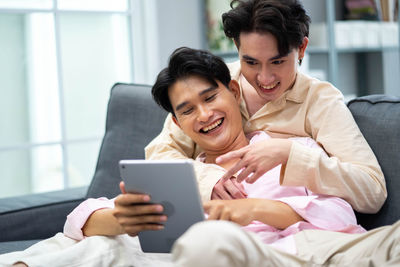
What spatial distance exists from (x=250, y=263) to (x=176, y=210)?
0.30m

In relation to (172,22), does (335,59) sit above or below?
below

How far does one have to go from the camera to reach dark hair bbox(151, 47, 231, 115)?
5.45ft

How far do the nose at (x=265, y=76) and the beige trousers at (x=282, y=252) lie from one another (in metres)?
0.44

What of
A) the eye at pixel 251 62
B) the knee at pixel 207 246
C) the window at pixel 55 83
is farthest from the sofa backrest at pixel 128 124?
the window at pixel 55 83

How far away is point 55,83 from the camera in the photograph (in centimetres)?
311

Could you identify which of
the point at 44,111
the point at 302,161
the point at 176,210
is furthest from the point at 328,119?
the point at 44,111

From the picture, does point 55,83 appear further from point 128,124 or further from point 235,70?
point 235,70

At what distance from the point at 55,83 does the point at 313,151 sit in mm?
1992

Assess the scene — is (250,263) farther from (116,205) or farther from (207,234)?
(116,205)

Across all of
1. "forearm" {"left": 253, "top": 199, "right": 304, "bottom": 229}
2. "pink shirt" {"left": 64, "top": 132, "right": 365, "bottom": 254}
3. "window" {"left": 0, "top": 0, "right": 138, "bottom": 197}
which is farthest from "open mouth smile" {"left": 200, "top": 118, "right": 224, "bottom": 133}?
"window" {"left": 0, "top": 0, "right": 138, "bottom": 197}

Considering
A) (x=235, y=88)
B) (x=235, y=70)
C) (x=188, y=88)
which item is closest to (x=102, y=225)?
(x=188, y=88)

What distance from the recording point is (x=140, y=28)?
3352 millimetres

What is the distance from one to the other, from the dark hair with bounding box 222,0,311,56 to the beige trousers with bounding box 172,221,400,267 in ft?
1.72

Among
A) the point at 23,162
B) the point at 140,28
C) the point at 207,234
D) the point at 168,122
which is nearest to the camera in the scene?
the point at 207,234
